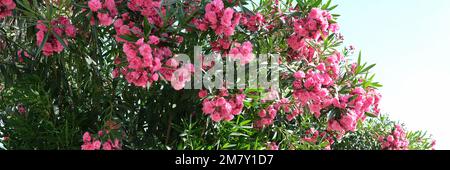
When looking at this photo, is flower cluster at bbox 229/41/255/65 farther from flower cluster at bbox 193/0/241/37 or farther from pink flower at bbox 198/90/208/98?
pink flower at bbox 198/90/208/98

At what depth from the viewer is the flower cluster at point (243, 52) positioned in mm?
3063

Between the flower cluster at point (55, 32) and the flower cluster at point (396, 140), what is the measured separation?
11.2 feet

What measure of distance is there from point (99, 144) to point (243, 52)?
0.98 metres

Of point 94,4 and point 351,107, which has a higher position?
point 94,4

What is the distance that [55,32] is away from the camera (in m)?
2.94

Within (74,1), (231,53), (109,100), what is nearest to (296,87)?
(231,53)

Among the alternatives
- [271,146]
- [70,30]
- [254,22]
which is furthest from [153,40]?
[271,146]

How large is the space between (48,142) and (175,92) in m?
0.89

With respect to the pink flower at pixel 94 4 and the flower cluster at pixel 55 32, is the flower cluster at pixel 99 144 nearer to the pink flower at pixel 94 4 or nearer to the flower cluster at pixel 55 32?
the flower cluster at pixel 55 32

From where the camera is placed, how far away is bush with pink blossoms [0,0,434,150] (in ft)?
9.56

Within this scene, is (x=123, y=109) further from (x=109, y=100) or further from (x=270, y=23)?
(x=270, y=23)

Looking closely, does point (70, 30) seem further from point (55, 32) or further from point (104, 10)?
point (104, 10)
